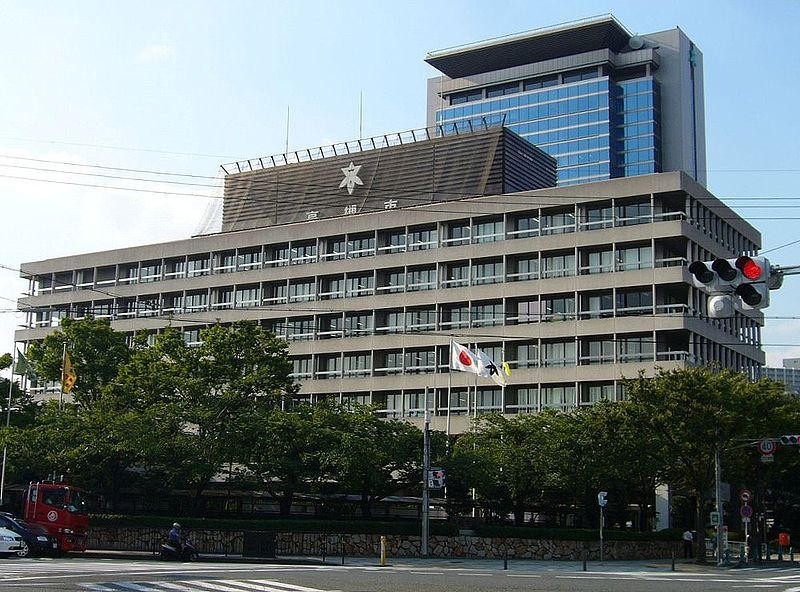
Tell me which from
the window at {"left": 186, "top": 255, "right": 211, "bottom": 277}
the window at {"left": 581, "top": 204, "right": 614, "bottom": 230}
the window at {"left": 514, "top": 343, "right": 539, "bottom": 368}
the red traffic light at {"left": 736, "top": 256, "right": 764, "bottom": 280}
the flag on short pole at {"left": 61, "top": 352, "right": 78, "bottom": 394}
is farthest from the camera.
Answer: the window at {"left": 186, "top": 255, "right": 211, "bottom": 277}

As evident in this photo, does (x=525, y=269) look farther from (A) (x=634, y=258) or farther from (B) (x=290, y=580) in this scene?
(B) (x=290, y=580)

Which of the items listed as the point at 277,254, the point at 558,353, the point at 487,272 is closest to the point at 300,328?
the point at 277,254

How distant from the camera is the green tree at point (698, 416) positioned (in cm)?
4719

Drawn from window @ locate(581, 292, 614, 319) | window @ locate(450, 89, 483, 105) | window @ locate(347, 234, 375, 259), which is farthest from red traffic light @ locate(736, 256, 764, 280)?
window @ locate(450, 89, 483, 105)

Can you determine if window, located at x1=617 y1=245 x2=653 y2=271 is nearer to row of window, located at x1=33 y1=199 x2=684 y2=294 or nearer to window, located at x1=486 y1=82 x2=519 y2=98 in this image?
row of window, located at x1=33 y1=199 x2=684 y2=294

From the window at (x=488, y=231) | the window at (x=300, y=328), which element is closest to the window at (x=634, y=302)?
the window at (x=488, y=231)

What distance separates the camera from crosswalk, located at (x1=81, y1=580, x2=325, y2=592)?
2302 cm

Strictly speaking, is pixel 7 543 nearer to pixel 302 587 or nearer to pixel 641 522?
pixel 302 587

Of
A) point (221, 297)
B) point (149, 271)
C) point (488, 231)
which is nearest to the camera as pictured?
point (488, 231)

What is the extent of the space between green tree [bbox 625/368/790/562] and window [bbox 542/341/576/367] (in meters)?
16.2

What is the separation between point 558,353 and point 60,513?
37347 mm

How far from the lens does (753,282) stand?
15.3 metres

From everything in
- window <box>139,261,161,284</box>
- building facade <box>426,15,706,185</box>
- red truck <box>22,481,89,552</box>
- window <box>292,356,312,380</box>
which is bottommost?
red truck <box>22,481,89,552</box>

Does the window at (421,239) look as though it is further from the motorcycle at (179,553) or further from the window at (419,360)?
the motorcycle at (179,553)
